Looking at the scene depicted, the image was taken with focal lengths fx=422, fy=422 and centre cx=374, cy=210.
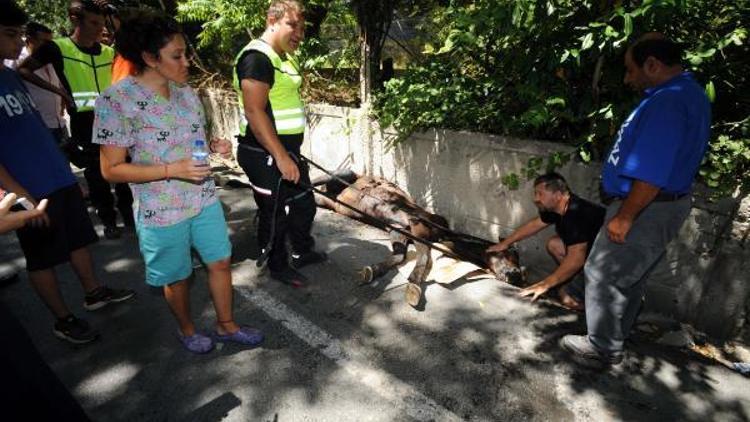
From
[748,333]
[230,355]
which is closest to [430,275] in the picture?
[230,355]

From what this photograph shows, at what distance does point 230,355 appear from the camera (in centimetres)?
287

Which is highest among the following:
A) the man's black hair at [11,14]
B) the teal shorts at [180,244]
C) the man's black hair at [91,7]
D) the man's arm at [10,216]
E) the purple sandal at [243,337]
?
the man's black hair at [91,7]

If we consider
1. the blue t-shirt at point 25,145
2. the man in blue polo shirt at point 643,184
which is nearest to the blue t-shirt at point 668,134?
the man in blue polo shirt at point 643,184

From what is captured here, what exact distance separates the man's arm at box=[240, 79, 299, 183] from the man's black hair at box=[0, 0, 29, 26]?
1.30 m

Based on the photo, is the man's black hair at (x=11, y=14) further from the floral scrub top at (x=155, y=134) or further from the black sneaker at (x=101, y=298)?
the black sneaker at (x=101, y=298)

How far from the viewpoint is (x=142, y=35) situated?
206cm

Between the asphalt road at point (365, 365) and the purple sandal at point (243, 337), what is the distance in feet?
0.18

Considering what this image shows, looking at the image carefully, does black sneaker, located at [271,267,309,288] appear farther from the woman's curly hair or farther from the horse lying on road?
the woman's curly hair

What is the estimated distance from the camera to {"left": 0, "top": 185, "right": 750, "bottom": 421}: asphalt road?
250 cm

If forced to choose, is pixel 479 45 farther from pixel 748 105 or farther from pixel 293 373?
pixel 293 373

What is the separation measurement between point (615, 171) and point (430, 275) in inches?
75.7

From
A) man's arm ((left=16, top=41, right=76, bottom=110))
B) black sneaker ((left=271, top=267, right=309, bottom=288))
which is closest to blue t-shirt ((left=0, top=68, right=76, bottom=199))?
man's arm ((left=16, top=41, right=76, bottom=110))

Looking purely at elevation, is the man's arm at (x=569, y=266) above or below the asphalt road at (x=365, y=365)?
above

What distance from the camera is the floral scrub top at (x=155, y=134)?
2.09 metres
